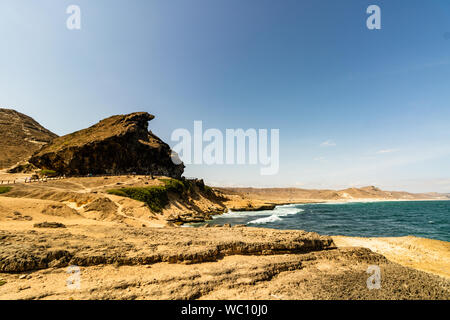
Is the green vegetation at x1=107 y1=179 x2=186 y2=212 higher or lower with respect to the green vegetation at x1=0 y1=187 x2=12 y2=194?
lower

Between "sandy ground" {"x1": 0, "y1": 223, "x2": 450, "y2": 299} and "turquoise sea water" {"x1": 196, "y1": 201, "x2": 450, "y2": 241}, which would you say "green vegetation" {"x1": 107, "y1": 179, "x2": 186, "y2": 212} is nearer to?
"turquoise sea water" {"x1": 196, "y1": 201, "x2": 450, "y2": 241}

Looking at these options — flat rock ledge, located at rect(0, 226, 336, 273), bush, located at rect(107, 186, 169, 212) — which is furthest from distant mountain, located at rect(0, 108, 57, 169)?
flat rock ledge, located at rect(0, 226, 336, 273)

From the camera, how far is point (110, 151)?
55.3 metres

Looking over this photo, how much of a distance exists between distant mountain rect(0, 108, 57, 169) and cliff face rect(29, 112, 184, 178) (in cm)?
2629

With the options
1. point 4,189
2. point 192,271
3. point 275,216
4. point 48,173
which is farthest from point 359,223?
point 48,173

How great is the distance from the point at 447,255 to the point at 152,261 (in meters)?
20.3

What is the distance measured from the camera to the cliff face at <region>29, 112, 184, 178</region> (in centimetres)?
5166

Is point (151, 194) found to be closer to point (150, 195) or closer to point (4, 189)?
point (150, 195)

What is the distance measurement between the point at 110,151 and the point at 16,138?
228ft

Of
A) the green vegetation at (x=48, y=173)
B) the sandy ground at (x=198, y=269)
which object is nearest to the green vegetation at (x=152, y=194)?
the sandy ground at (x=198, y=269)

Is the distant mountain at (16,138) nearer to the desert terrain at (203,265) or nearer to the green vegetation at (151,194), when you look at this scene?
the green vegetation at (151,194)

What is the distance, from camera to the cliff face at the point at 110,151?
5166 centimetres
